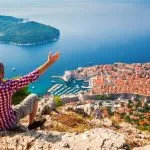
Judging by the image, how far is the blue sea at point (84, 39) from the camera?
63.0 m

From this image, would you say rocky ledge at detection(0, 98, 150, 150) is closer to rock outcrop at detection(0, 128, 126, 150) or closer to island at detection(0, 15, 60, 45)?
rock outcrop at detection(0, 128, 126, 150)

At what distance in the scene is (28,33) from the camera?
279 ft

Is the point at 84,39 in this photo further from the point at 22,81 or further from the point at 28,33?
the point at 22,81

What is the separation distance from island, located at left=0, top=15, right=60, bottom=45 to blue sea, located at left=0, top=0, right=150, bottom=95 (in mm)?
2619

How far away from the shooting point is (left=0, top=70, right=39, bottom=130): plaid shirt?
339cm

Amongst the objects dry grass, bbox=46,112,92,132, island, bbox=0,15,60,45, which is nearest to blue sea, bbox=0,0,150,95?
island, bbox=0,15,60,45

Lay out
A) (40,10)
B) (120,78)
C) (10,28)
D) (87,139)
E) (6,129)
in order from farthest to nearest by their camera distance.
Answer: (40,10), (10,28), (120,78), (6,129), (87,139)

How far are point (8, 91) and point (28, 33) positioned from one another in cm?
8258

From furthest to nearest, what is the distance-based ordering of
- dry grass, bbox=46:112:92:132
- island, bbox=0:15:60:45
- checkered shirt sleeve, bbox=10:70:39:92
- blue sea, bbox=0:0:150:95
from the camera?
1. island, bbox=0:15:60:45
2. blue sea, bbox=0:0:150:95
3. dry grass, bbox=46:112:92:132
4. checkered shirt sleeve, bbox=10:70:39:92

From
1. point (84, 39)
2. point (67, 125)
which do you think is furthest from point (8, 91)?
point (84, 39)

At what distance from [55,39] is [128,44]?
15.8m

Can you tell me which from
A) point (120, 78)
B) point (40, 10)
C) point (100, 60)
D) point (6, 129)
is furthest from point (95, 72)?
point (40, 10)

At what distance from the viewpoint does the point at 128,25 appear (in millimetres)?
95625

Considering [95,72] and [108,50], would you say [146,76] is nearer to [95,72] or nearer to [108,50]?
[95,72]
